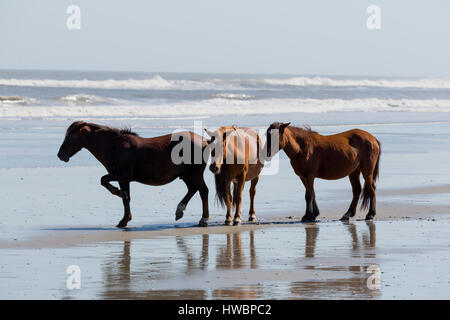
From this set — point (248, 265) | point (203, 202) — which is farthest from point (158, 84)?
point (248, 265)

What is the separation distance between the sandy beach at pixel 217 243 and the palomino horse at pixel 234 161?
373mm

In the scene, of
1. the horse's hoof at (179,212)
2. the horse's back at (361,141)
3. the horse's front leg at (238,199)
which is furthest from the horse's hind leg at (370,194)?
the horse's hoof at (179,212)

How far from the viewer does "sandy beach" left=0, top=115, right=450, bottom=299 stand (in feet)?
25.7

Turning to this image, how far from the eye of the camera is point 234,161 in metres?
12.1

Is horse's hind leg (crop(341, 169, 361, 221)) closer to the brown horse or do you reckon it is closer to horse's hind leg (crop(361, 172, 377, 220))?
horse's hind leg (crop(361, 172, 377, 220))

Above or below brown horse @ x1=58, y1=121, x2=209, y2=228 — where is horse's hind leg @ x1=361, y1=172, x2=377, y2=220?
below

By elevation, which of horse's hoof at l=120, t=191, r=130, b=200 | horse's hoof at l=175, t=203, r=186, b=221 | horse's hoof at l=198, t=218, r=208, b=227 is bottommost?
horse's hoof at l=198, t=218, r=208, b=227

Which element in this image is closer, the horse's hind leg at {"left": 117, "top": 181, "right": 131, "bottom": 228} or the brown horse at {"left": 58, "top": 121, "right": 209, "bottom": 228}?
the horse's hind leg at {"left": 117, "top": 181, "right": 131, "bottom": 228}

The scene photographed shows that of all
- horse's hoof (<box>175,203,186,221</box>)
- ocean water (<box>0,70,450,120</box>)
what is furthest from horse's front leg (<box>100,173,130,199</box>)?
ocean water (<box>0,70,450,120</box>)

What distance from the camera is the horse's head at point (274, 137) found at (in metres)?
12.1

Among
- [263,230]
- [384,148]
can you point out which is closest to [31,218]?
[263,230]

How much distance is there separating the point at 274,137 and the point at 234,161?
2.10 ft

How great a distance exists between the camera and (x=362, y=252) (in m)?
9.73
